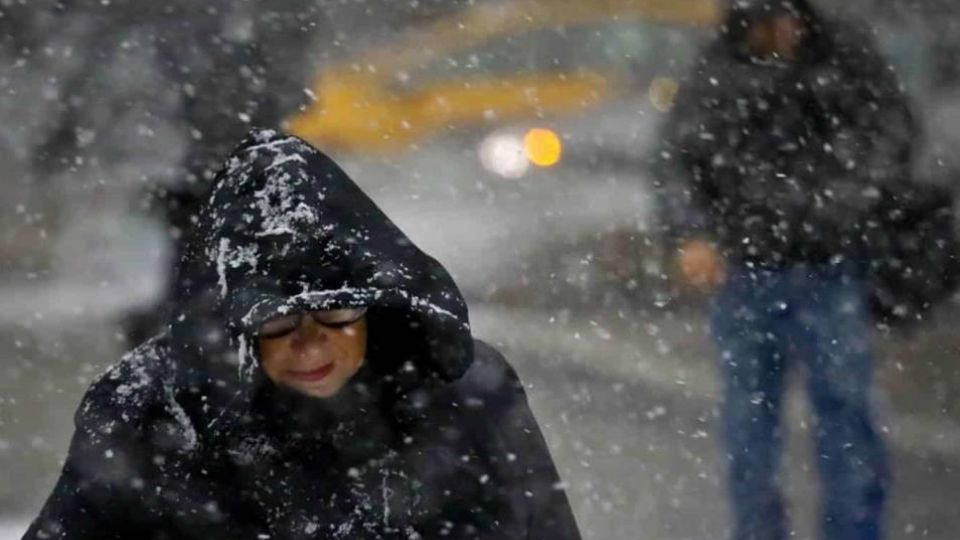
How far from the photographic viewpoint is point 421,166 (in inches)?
443

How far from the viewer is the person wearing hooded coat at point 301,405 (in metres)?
2.27

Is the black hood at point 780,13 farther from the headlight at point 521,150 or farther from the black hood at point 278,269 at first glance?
the headlight at point 521,150

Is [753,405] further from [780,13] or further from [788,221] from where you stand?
[780,13]

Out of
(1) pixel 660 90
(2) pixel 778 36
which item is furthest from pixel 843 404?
(1) pixel 660 90

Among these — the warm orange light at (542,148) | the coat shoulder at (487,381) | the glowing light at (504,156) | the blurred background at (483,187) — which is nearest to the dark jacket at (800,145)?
the blurred background at (483,187)

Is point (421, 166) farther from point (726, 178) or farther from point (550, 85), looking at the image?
point (726, 178)

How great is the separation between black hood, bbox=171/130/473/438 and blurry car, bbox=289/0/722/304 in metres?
6.58

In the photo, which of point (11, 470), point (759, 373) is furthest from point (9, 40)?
point (759, 373)

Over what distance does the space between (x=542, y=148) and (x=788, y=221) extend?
24.0 feet

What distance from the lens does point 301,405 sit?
2365 mm

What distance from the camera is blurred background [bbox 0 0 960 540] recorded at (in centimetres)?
449

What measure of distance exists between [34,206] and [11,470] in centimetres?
457

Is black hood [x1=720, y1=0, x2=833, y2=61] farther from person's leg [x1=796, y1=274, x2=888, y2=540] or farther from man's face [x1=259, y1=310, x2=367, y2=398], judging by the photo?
man's face [x1=259, y1=310, x2=367, y2=398]

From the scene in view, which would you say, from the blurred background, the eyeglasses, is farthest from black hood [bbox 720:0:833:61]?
the eyeglasses
